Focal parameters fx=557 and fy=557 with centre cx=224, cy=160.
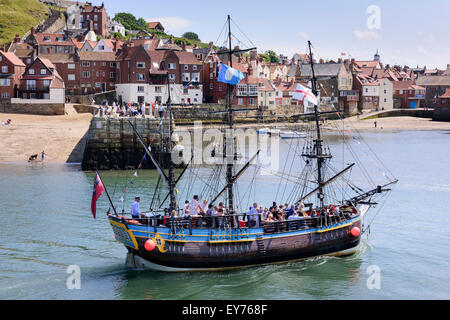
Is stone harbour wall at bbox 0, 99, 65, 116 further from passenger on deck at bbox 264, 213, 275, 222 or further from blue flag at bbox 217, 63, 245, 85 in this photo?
passenger on deck at bbox 264, 213, 275, 222

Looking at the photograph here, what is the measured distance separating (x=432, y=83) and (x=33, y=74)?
95224 mm

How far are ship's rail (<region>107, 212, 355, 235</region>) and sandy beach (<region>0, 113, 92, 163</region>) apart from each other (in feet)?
→ 115

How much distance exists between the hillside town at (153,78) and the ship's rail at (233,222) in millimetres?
32007

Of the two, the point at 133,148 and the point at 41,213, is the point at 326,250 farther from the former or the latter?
the point at 133,148

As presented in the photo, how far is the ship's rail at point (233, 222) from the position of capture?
82.9ft

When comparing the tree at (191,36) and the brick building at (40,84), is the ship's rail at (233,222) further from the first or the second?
the tree at (191,36)

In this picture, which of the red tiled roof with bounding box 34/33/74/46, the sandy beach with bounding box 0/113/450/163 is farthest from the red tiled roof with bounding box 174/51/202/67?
the red tiled roof with bounding box 34/33/74/46

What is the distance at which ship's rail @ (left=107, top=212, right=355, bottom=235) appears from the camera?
25.3 m

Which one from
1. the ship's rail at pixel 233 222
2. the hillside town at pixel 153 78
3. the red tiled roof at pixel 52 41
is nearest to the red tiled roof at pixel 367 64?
the hillside town at pixel 153 78

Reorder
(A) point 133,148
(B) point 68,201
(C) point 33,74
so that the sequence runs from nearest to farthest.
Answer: (B) point 68,201, (A) point 133,148, (C) point 33,74

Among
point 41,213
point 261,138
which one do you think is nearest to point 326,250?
point 41,213

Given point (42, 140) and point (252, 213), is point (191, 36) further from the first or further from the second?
point (252, 213)

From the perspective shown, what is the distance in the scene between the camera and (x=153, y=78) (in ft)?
289

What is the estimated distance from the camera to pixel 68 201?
38906 millimetres
